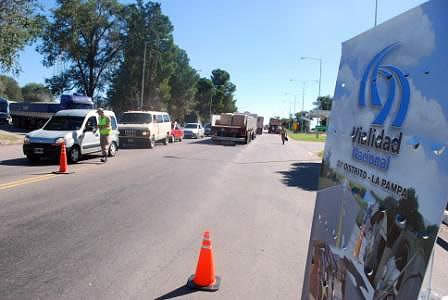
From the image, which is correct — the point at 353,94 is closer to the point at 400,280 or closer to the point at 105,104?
the point at 400,280

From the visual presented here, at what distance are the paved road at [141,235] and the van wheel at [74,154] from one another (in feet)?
7.71

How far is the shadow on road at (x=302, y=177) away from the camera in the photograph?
39.6 feet

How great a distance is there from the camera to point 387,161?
77.2 inches

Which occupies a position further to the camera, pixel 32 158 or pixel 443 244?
pixel 32 158

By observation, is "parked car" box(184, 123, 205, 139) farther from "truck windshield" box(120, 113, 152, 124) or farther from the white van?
"truck windshield" box(120, 113, 152, 124)

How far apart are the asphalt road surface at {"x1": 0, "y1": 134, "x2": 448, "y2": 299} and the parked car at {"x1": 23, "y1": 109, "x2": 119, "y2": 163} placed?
186 centimetres

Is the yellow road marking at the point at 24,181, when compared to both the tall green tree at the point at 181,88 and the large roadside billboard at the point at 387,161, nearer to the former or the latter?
the large roadside billboard at the point at 387,161

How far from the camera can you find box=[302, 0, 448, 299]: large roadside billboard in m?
1.62

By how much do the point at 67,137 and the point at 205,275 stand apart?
10.9 meters

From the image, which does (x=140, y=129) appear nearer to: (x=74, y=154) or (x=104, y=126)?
(x=104, y=126)

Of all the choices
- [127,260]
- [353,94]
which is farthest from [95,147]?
[353,94]

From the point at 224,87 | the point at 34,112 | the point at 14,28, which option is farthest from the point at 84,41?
the point at 224,87

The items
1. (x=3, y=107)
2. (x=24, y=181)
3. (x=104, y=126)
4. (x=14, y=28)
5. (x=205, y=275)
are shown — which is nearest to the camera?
(x=205, y=275)

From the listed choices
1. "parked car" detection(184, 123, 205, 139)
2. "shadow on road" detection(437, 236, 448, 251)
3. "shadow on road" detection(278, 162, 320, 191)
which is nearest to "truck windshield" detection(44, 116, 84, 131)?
"shadow on road" detection(278, 162, 320, 191)
